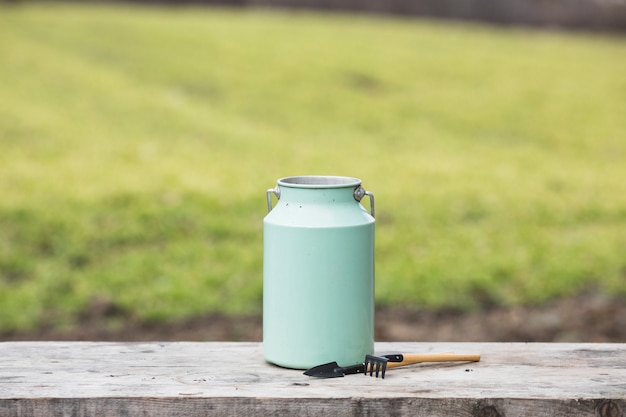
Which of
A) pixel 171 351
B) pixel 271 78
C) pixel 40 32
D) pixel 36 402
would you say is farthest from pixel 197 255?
pixel 40 32

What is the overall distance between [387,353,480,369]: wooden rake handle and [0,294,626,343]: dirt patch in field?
295 centimetres

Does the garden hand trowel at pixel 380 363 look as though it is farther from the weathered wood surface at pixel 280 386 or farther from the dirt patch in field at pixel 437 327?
the dirt patch in field at pixel 437 327

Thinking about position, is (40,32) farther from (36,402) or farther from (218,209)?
(36,402)

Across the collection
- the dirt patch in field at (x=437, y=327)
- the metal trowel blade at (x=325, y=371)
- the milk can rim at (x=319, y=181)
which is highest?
the milk can rim at (x=319, y=181)

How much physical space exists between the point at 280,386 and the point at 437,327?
11.4ft

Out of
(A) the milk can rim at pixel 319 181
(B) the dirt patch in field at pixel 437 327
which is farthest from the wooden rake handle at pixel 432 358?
(B) the dirt patch in field at pixel 437 327

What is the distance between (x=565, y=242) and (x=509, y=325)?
153 cm

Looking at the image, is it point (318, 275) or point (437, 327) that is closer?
point (318, 275)

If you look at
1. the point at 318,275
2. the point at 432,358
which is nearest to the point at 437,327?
the point at 432,358

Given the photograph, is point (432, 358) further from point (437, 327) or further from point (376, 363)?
point (437, 327)

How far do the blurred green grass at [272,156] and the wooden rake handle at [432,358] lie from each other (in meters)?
3.36

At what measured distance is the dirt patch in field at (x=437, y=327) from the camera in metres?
5.09

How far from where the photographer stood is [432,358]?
210 cm

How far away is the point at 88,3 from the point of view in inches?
639
